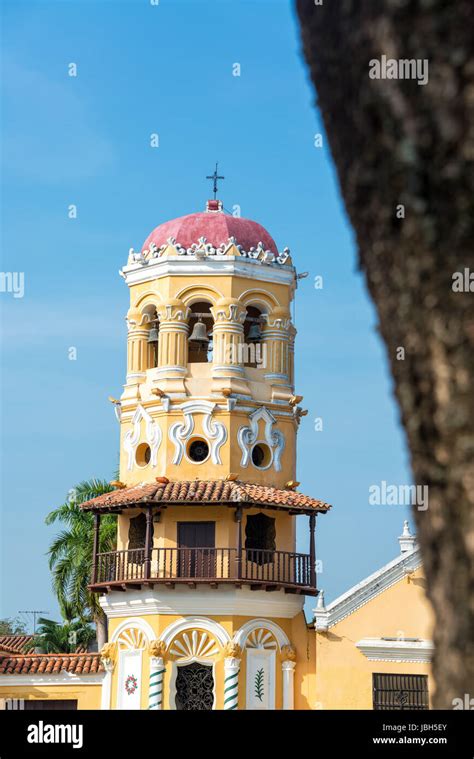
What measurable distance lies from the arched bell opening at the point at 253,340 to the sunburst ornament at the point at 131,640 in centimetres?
765

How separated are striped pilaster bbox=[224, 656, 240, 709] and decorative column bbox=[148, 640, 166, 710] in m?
1.57

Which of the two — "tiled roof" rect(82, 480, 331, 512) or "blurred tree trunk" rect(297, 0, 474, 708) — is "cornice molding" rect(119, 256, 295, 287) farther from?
"blurred tree trunk" rect(297, 0, 474, 708)

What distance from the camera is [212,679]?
3256 centimetres

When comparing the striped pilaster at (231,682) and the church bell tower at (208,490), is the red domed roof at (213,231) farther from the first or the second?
the striped pilaster at (231,682)

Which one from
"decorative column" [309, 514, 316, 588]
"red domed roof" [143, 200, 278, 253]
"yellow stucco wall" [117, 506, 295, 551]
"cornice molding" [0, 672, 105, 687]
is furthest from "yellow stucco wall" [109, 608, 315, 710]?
"red domed roof" [143, 200, 278, 253]

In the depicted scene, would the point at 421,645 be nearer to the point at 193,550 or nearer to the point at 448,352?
the point at 193,550

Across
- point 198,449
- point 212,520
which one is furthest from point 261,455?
point 212,520

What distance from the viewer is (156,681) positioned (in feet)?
106

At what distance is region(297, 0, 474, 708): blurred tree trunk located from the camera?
388 cm

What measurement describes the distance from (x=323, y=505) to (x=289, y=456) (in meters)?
2.12

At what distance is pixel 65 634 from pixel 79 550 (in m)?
2.99

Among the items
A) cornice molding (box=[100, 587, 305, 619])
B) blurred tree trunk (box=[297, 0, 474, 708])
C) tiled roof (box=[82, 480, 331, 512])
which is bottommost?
blurred tree trunk (box=[297, 0, 474, 708])

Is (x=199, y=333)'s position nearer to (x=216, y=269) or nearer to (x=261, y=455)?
(x=216, y=269)

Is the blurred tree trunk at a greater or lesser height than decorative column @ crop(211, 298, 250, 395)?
lesser
